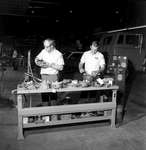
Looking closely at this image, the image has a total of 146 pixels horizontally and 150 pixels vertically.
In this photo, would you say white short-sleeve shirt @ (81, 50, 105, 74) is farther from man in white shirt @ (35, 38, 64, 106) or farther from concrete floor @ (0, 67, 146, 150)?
concrete floor @ (0, 67, 146, 150)

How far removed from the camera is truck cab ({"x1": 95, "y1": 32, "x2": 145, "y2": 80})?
799cm

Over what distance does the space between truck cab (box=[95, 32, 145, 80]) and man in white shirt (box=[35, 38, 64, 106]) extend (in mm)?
4461

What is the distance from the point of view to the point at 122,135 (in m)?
3.37

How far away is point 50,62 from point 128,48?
5.36 meters

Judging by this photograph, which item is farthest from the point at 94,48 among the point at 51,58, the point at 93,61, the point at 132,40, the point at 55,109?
the point at 132,40

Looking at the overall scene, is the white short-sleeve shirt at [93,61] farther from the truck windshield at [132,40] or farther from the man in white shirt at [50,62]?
the truck windshield at [132,40]

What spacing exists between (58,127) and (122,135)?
3.86 feet

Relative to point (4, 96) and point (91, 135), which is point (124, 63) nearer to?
point (91, 135)

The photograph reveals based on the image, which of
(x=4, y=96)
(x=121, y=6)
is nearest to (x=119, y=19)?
(x=121, y=6)

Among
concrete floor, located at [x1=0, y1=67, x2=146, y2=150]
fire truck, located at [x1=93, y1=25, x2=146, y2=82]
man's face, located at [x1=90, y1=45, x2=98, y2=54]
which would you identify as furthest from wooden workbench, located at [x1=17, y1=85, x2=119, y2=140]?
fire truck, located at [x1=93, y1=25, x2=146, y2=82]

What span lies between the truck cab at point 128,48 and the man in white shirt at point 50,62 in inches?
176

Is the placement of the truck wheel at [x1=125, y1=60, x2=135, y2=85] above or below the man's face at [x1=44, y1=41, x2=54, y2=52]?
below

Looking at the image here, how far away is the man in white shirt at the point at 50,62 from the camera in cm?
349

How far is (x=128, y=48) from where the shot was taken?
8133 mm
